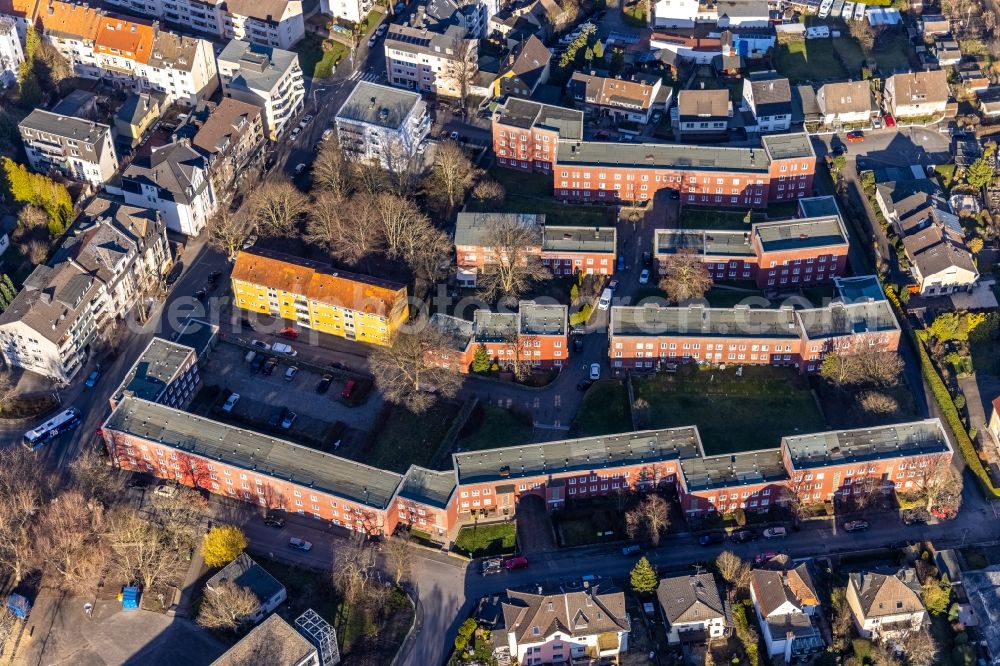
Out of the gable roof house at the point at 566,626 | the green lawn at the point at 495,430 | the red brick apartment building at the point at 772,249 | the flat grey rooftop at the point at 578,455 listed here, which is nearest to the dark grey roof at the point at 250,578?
the flat grey rooftop at the point at 578,455

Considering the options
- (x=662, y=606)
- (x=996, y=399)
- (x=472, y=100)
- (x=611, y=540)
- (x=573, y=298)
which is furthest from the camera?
(x=472, y=100)

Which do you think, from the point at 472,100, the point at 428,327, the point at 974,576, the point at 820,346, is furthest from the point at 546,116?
the point at 974,576

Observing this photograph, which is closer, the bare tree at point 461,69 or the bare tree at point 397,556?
the bare tree at point 397,556

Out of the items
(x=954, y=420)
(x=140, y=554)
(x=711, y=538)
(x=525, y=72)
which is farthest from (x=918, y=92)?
(x=140, y=554)

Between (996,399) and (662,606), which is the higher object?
(996,399)

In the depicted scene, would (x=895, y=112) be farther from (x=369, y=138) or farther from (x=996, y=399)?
(x=369, y=138)

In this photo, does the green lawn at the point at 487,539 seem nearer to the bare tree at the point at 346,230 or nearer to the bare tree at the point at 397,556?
the bare tree at the point at 397,556

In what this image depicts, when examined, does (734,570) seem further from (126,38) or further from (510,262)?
(126,38)

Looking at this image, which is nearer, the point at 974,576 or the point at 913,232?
the point at 974,576
